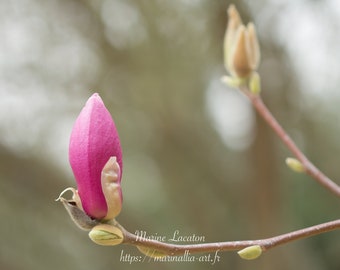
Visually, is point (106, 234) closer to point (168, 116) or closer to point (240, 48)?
point (240, 48)

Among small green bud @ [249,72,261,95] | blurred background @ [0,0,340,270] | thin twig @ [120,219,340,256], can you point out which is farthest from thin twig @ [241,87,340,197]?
blurred background @ [0,0,340,270]

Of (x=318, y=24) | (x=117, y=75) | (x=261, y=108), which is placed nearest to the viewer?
(x=261, y=108)

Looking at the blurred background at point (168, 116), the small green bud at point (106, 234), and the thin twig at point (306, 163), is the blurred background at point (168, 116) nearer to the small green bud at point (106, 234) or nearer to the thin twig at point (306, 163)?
the thin twig at point (306, 163)

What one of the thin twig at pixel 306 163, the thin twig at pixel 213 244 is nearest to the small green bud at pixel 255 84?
the thin twig at pixel 306 163

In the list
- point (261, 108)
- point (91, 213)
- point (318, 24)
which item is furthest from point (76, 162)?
point (318, 24)

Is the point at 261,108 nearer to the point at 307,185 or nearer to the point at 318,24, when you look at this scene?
the point at 318,24
